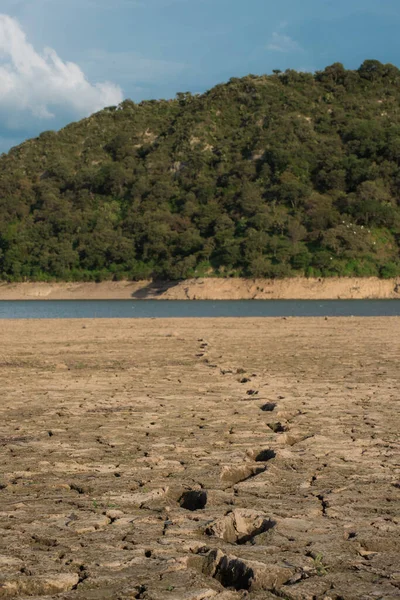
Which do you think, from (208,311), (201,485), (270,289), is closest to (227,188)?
(270,289)

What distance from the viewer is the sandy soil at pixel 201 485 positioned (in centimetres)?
361

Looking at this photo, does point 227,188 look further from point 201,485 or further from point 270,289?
point 201,485

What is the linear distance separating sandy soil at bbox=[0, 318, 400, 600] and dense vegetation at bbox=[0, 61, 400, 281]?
213 feet

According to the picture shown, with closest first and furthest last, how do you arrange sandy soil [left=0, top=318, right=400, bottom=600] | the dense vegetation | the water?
1. sandy soil [left=0, top=318, right=400, bottom=600]
2. the water
3. the dense vegetation

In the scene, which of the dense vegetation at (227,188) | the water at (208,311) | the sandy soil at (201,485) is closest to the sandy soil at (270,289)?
the dense vegetation at (227,188)

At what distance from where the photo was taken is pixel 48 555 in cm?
389

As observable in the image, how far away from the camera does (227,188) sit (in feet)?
312

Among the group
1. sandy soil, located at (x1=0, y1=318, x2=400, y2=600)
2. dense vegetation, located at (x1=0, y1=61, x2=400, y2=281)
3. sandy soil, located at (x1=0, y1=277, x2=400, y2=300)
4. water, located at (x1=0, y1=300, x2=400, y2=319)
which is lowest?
water, located at (x1=0, y1=300, x2=400, y2=319)

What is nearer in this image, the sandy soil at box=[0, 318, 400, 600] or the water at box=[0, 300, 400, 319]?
the sandy soil at box=[0, 318, 400, 600]

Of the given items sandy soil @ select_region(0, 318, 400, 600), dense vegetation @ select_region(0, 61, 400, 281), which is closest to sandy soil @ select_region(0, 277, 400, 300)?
dense vegetation @ select_region(0, 61, 400, 281)

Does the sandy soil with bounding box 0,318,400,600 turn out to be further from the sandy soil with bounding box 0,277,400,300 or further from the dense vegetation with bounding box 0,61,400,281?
the dense vegetation with bounding box 0,61,400,281

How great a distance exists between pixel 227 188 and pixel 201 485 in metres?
91.3

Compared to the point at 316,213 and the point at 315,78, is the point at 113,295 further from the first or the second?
the point at 315,78

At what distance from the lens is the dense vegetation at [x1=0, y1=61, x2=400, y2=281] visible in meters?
79.5
